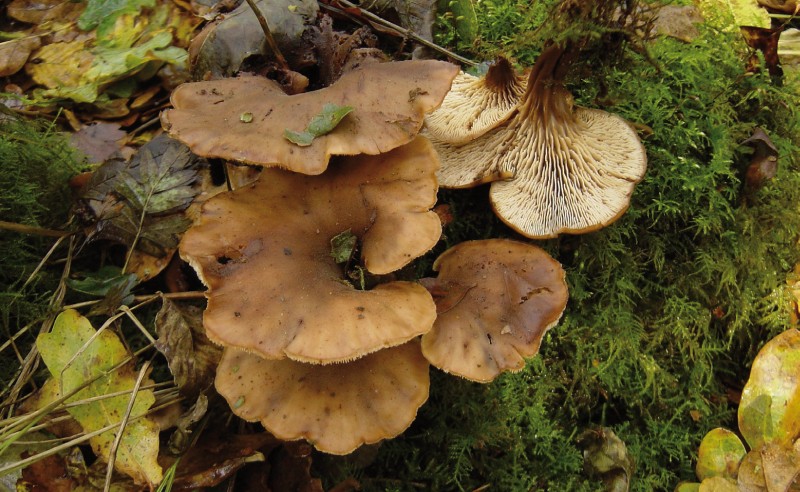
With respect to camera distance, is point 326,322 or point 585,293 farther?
point 585,293

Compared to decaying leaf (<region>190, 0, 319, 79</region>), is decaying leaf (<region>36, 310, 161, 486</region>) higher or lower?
lower

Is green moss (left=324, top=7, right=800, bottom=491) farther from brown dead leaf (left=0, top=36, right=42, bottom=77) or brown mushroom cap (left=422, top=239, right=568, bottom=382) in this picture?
brown dead leaf (left=0, top=36, right=42, bottom=77)

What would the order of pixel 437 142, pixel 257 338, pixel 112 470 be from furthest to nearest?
pixel 437 142 < pixel 112 470 < pixel 257 338

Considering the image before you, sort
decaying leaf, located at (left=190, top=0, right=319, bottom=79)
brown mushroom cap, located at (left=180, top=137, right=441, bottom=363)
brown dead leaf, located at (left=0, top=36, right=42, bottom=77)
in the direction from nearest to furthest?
brown mushroom cap, located at (left=180, top=137, right=441, bottom=363) < decaying leaf, located at (left=190, top=0, right=319, bottom=79) < brown dead leaf, located at (left=0, top=36, right=42, bottom=77)

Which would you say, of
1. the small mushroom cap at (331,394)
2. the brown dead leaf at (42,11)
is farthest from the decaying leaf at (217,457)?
the brown dead leaf at (42,11)

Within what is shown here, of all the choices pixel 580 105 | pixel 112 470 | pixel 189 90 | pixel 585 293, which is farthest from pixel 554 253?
pixel 112 470

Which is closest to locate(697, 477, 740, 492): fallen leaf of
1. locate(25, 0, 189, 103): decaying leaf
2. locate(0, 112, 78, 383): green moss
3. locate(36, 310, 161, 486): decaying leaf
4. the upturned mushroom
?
the upturned mushroom

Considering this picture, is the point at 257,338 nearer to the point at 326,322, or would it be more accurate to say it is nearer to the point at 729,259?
the point at 326,322

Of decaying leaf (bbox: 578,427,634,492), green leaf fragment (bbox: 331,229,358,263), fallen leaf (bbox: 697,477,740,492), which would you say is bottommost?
decaying leaf (bbox: 578,427,634,492)
